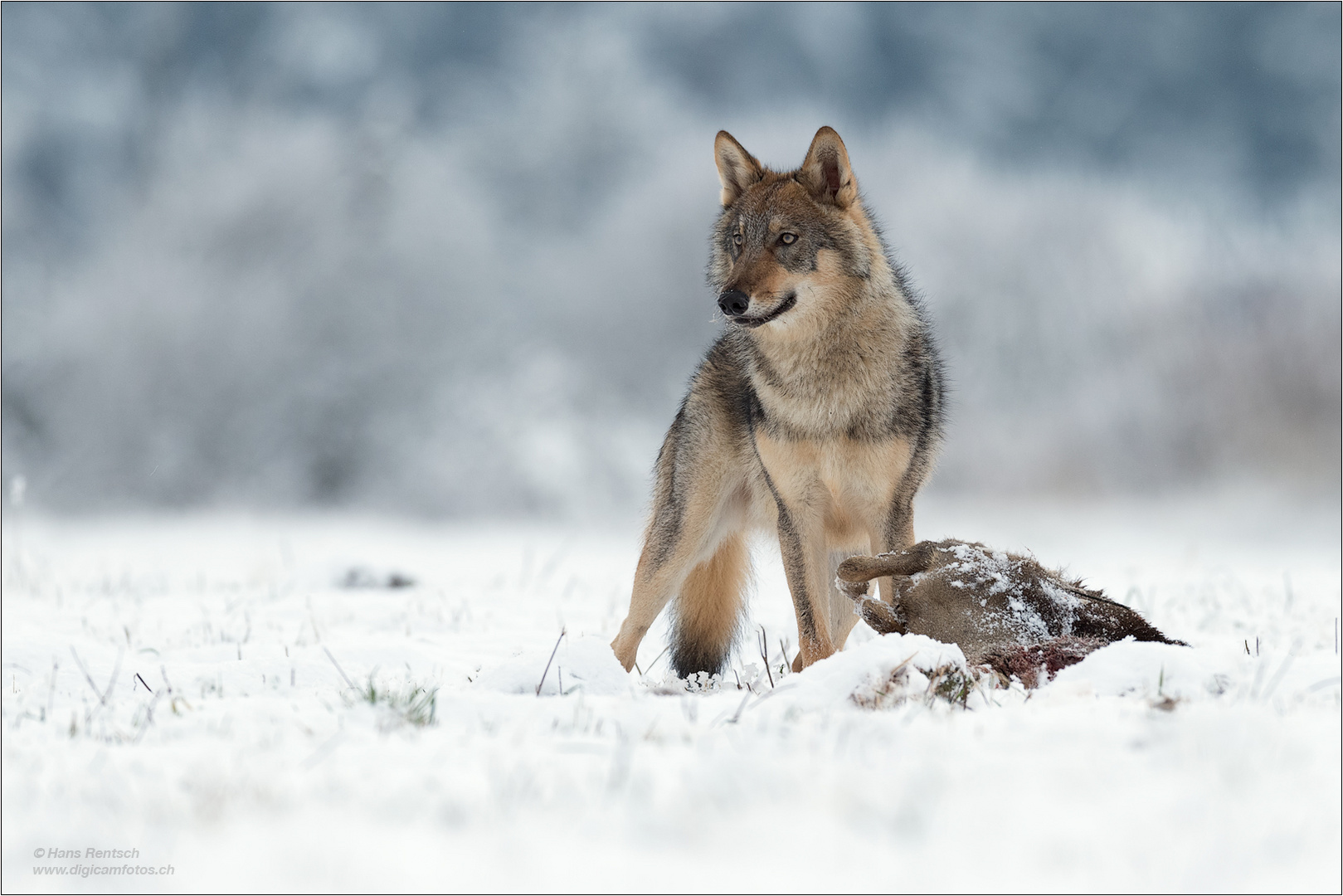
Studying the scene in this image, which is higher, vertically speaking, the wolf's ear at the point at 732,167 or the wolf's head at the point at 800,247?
the wolf's ear at the point at 732,167

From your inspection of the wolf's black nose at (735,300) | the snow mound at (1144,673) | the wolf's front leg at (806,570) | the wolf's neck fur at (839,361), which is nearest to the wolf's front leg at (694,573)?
the wolf's front leg at (806,570)

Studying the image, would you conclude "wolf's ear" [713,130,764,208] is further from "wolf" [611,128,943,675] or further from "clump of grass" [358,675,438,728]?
"clump of grass" [358,675,438,728]

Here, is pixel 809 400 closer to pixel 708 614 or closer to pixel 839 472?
pixel 839 472

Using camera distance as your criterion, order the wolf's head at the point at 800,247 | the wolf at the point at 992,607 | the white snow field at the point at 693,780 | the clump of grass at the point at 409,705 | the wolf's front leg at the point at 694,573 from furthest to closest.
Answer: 1. the wolf's front leg at the point at 694,573
2. the wolf's head at the point at 800,247
3. the wolf at the point at 992,607
4. the clump of grass at the point at 409,705
5. the white snow field at the point at 693,780

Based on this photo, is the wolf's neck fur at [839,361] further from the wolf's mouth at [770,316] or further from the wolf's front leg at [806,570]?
the wolf's front leg at [806,570]

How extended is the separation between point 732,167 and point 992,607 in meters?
2.62

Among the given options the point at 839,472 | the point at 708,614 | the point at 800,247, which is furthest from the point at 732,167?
the point at 708,614

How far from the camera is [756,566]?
5512 millimetres

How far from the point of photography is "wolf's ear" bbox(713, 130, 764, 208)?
4.91 metres

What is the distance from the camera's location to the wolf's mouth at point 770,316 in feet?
14.3

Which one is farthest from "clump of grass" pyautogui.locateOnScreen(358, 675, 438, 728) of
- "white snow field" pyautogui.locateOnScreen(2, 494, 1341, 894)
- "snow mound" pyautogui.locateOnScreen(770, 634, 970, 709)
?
"snow mound" pyautogui.locateOnScreen(770, 634, 970, 709)

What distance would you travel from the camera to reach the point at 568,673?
129 inches

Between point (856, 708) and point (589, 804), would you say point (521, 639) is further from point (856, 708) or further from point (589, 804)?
point (589, 804)

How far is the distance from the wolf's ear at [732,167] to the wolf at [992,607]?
216cm
